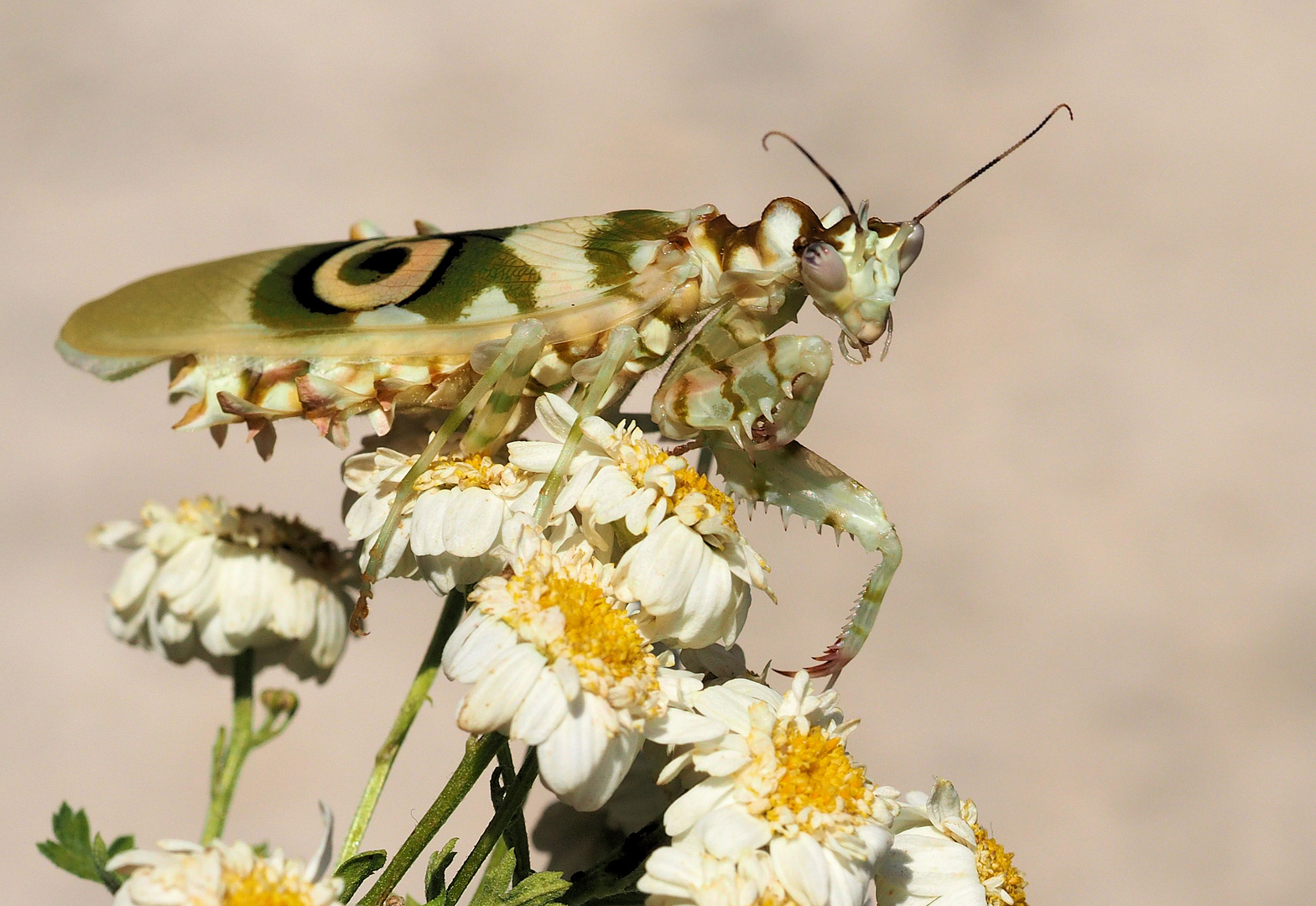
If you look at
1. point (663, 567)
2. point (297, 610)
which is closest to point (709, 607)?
point (663, 567)

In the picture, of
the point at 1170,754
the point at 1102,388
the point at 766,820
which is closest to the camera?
the point at 766,820

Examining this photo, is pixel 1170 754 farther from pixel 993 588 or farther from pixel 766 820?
pixel 766 820

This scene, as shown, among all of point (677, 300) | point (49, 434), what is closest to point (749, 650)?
point (49, 434)

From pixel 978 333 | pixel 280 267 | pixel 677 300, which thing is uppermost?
pixel 978 333

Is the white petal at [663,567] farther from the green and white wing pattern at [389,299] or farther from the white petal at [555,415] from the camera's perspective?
the green and white wing pattern at [389,299]

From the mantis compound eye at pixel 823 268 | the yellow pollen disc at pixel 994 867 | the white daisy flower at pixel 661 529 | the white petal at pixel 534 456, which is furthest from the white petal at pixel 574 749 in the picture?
the mantis compound eye at pixel 823 268

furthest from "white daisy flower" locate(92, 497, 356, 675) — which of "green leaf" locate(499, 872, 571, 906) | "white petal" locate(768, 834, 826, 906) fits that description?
"white petal" locate(768, 834, 826, 906)

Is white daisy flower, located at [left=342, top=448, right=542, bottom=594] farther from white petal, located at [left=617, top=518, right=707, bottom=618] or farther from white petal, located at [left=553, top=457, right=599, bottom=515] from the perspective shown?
white petal, located at [left=617, top=518, right=707, bottom=618]
